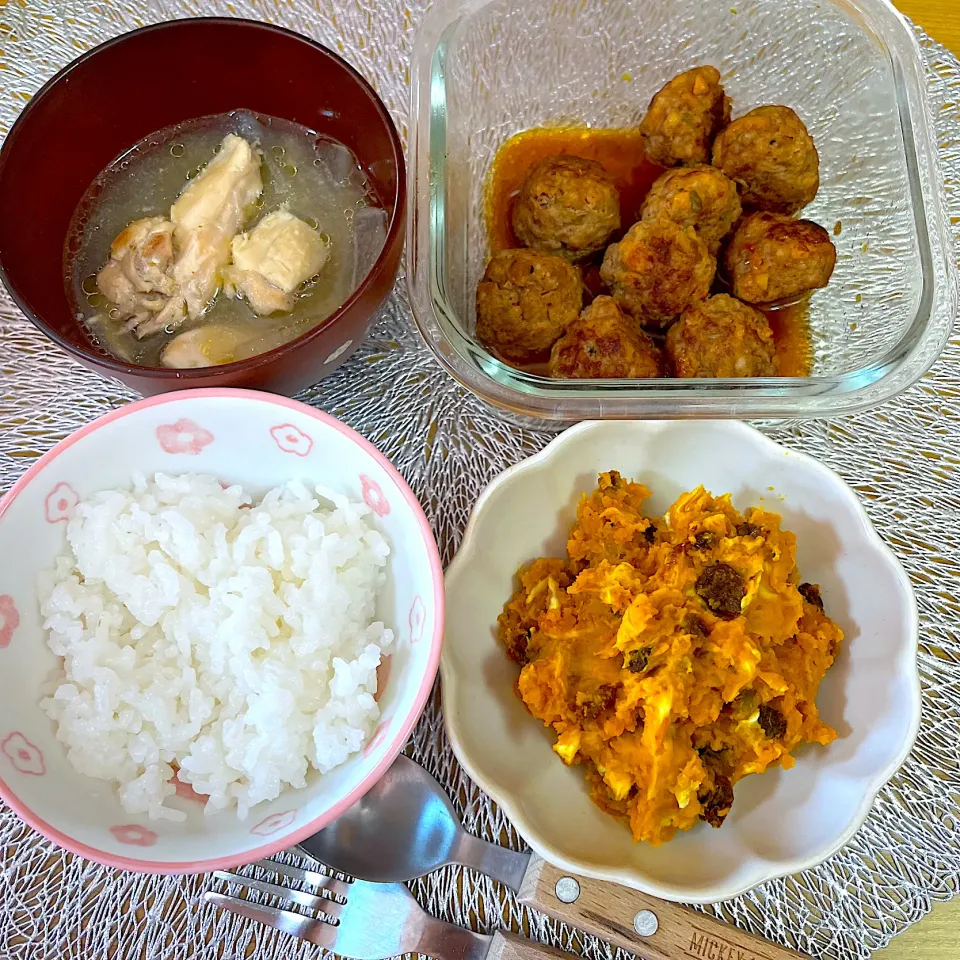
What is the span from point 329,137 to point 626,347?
0.54 metres

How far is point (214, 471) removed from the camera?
1003 mm

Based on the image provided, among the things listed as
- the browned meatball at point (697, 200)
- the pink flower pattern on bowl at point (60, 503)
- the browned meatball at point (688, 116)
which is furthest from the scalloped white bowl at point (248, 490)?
the browned meatball at point (688, 116)

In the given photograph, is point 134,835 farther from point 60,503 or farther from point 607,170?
point 607,170

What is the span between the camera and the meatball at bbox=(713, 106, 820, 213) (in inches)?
45.7

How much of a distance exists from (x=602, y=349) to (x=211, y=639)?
2.10 ft

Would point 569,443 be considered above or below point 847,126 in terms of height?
below

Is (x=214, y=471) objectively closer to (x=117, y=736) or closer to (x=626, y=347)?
(x=117, y=736)

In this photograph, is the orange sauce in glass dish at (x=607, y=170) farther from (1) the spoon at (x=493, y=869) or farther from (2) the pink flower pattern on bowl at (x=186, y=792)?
(2) the pink flower pattern on bowl at (x=186, y=792)

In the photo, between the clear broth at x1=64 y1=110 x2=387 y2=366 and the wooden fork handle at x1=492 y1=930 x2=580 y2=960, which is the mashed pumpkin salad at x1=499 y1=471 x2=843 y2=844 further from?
the clear broth at x1=64 y1=110 x2=387 y2=366

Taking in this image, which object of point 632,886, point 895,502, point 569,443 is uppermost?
point 569,443

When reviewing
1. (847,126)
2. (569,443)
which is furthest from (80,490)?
(847,126)

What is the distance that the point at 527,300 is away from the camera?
3.69ft

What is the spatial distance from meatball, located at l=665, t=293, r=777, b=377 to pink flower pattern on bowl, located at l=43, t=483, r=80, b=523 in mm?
822

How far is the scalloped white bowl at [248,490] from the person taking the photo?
80 centimetres
